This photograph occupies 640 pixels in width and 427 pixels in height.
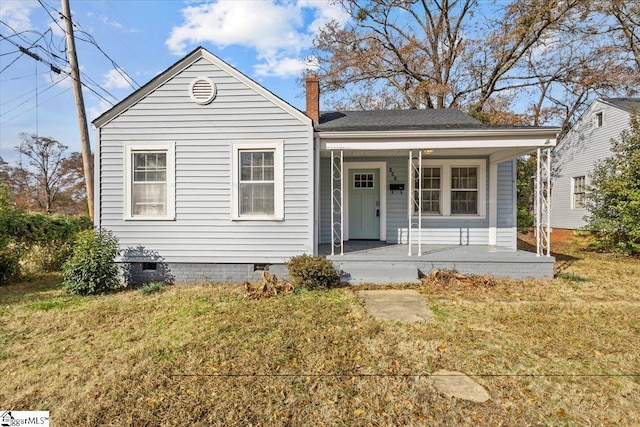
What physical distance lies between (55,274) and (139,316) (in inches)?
185

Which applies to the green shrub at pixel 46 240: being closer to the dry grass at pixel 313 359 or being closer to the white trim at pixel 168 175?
the dry grass at pixel 313 359

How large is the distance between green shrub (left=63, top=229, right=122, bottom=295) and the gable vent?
3.52m

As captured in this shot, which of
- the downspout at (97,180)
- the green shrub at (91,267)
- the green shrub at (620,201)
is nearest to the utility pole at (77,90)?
the downspout at (97,180)

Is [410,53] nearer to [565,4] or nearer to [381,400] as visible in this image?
[565,4]

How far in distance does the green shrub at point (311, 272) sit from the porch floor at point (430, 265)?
1.63 ft

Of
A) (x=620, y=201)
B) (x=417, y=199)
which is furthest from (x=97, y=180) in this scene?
(x=620, y=201)

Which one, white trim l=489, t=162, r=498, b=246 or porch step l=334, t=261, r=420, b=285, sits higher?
white trim l=489, t=162, r=498, b=246

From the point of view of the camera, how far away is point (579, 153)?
586 inches

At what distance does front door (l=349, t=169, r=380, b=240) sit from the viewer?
868 centimetres

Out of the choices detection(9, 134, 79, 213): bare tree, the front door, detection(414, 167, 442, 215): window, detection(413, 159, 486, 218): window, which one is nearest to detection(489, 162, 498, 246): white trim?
detection(413, 159, 486, 218): window

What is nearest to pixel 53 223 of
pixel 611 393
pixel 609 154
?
pixel 611 393

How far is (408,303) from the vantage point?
5.23 m

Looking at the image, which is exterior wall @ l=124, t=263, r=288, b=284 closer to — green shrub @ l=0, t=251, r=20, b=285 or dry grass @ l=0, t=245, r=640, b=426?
dry grass @ l=0, t=245, r=640, b=426

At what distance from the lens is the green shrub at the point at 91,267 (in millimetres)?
5883
